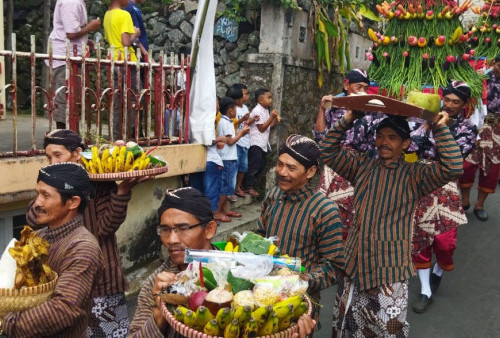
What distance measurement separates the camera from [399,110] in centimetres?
283

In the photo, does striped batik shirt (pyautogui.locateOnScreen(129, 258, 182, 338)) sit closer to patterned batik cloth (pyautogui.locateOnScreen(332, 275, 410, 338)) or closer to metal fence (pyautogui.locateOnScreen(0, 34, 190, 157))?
patterned batik cloth (pyautogui.locateOnScreen(332, 275, 410, 338))

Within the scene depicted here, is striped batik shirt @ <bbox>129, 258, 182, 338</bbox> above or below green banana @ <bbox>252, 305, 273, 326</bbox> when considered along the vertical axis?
below

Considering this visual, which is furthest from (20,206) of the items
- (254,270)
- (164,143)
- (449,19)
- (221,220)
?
(449,19)

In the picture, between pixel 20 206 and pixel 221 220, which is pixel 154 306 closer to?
pixel 20 206

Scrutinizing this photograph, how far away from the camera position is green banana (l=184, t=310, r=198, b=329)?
176 cm

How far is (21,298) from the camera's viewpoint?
2.08 metres

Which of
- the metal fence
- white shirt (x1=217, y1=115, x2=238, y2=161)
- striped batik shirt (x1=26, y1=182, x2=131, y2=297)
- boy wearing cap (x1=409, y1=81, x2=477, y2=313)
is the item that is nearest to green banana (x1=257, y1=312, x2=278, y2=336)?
striped batik shirt (x1=26, y1=182, x2=131, y2=297)

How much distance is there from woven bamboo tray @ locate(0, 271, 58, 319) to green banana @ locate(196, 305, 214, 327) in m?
0.75

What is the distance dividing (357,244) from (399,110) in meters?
1.08

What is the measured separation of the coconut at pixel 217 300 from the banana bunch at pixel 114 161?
5.34ft

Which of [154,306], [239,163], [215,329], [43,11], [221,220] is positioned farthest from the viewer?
[43,11]

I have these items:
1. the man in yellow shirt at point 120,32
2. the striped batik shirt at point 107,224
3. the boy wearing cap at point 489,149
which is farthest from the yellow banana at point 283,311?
the boy wearing cap at point 489,149

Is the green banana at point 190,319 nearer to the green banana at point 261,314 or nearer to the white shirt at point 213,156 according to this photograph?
the green banana at point 261,314

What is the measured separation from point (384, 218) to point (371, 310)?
0.62 meters
